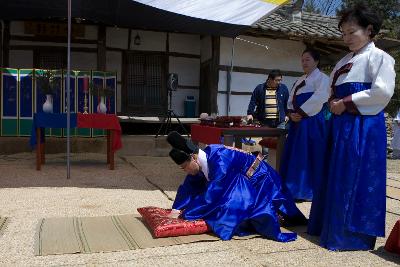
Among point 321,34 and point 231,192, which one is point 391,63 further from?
point 321,34

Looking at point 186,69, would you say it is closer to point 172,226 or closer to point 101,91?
point 101,91

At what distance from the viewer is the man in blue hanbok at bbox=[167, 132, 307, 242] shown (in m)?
3.02

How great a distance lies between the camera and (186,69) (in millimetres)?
9375

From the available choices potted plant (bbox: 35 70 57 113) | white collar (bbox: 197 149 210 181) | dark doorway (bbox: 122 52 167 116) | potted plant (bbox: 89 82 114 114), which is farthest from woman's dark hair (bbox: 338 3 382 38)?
dark doorway (bbox: 122 52 167 116)

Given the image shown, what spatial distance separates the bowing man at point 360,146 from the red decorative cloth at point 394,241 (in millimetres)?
61

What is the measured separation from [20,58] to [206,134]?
5168 millimetres

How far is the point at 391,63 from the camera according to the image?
283 cm

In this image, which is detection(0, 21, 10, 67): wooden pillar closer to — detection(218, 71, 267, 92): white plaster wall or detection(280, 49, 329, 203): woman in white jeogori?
detection(218, 71, 267, 92): white plaster wall

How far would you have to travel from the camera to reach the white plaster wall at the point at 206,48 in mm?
8977

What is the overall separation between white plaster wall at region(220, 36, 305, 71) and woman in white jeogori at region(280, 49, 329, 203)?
4.69m

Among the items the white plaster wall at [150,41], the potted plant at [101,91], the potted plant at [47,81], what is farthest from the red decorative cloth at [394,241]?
the white plaster wall at [150,41]

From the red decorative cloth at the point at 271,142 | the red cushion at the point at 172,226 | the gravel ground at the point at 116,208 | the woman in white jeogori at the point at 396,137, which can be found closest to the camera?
the gravel ground at the point at 116,208

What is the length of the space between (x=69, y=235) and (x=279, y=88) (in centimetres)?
347

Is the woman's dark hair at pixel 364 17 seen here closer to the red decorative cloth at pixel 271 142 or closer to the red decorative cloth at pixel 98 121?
the red decorative cloth at pixel 271 142
